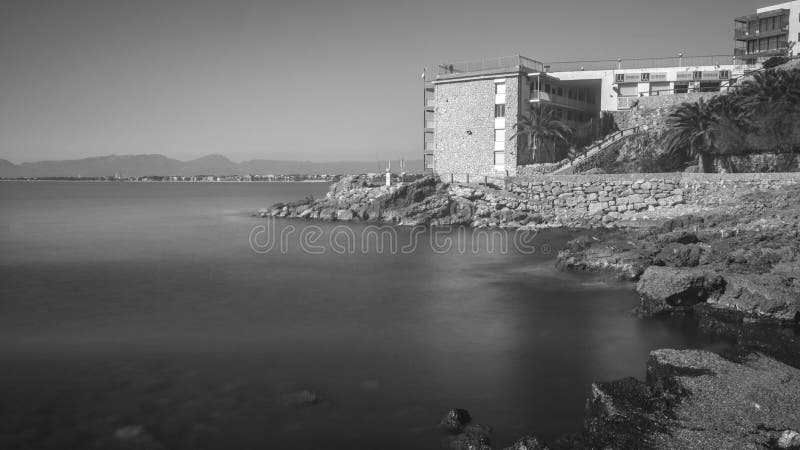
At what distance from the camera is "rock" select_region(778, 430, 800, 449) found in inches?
351

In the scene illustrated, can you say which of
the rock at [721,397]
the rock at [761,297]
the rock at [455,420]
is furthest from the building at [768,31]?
the rock at [455,420]

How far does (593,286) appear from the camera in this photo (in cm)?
2188

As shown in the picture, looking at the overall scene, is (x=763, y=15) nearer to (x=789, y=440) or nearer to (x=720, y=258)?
(x=720, y=258)

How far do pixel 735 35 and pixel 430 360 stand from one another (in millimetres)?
66998

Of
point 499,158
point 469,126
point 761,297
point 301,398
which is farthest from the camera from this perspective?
point 469,126

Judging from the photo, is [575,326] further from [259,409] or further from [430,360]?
[259,409]

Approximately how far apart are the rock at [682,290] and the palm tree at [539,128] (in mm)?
28165

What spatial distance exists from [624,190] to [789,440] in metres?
30.3

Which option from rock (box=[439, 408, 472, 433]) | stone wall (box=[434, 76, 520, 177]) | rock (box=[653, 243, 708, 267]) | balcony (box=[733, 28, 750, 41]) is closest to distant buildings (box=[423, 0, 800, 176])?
stone wall (box=[434, 76, 520, 177])

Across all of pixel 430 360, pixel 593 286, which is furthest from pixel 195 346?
pixel 593 286

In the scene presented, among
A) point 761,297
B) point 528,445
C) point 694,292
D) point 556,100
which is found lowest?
point 528,445

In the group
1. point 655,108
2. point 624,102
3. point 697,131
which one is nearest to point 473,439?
point 697,131

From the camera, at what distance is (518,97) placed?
45.6 metres

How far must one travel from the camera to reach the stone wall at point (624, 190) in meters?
32.8
